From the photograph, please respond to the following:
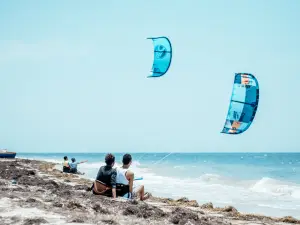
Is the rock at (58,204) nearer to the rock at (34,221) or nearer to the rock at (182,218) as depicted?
the rock at (34,221)

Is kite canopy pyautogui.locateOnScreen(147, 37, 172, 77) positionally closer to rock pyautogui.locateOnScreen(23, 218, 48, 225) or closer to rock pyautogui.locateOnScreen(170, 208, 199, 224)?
rock pyautogui.locateOnScreen(170, 208, 199, 224)

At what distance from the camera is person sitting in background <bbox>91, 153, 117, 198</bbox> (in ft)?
28.1

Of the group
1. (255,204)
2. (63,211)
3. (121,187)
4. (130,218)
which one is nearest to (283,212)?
(255,204)

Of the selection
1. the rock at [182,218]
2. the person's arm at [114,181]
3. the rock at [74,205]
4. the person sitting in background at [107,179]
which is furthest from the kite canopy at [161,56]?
the rock at [74,205]

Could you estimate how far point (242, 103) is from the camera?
10953 millimetres

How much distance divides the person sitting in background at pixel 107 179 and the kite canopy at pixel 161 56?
611cm

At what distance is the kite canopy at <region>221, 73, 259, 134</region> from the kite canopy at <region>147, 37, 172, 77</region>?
342 cm

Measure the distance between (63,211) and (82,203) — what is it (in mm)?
1008

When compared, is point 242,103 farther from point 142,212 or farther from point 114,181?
point 142,212

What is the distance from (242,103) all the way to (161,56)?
14.3 ft

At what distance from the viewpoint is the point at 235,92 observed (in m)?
11.1

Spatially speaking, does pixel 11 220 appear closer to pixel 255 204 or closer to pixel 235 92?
pixel 235 92

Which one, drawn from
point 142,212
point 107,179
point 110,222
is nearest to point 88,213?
point 110,222

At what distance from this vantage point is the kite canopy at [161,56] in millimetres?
13969
